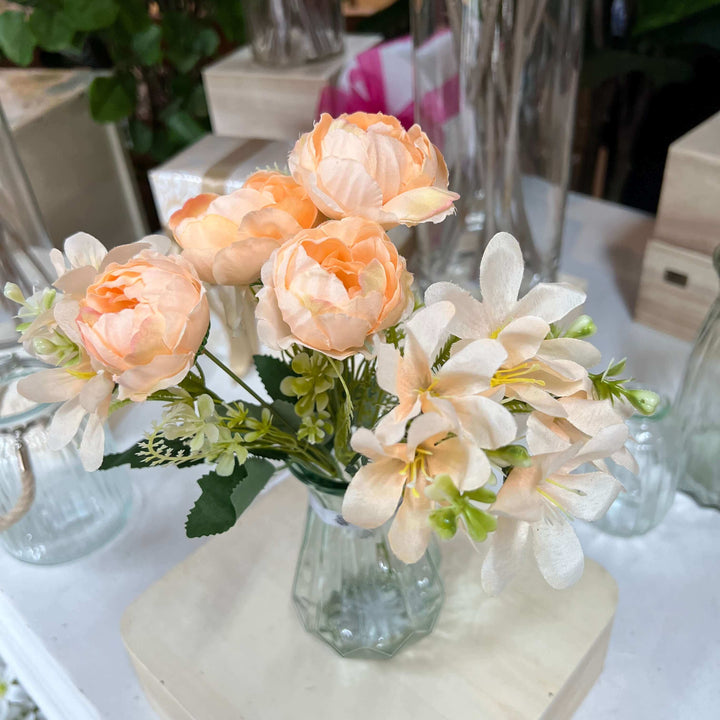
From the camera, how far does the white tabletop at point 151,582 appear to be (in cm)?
45

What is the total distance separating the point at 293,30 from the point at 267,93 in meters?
0.07

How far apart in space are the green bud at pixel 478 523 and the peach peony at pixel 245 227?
0.12 m

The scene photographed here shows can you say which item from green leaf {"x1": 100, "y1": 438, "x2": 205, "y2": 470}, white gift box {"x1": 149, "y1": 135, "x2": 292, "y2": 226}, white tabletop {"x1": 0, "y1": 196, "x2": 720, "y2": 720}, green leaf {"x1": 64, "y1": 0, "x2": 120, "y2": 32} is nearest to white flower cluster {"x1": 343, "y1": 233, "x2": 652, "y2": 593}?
green leaf {"x1": 100, "y1": 438, "x2": 205, "y2": 470}

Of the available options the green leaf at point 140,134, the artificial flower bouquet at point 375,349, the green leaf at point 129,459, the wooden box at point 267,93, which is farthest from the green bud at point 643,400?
the green leaf at point 140,134

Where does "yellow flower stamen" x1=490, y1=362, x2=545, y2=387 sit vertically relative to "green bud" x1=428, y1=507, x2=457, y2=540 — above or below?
above

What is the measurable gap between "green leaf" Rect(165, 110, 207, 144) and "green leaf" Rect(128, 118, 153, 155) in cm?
4

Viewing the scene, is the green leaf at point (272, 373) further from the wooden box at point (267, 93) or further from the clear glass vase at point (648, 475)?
the wooden box at point (267, 93)

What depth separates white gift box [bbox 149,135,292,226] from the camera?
0.69 m

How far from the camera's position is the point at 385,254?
0.25 meters

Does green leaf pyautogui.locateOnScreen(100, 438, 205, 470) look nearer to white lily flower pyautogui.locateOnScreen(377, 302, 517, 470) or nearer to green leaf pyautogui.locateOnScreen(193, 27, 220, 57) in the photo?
white lily flower pyautogui.locateOnScreen(377, 302, 517, 470)

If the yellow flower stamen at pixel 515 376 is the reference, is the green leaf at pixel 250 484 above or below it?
below

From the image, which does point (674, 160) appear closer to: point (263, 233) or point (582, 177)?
point (263, 233)

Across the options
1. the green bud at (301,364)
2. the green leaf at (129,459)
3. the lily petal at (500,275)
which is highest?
the lily petal at (500,275)

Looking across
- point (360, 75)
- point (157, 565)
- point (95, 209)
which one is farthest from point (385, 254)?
point (95, 209)
